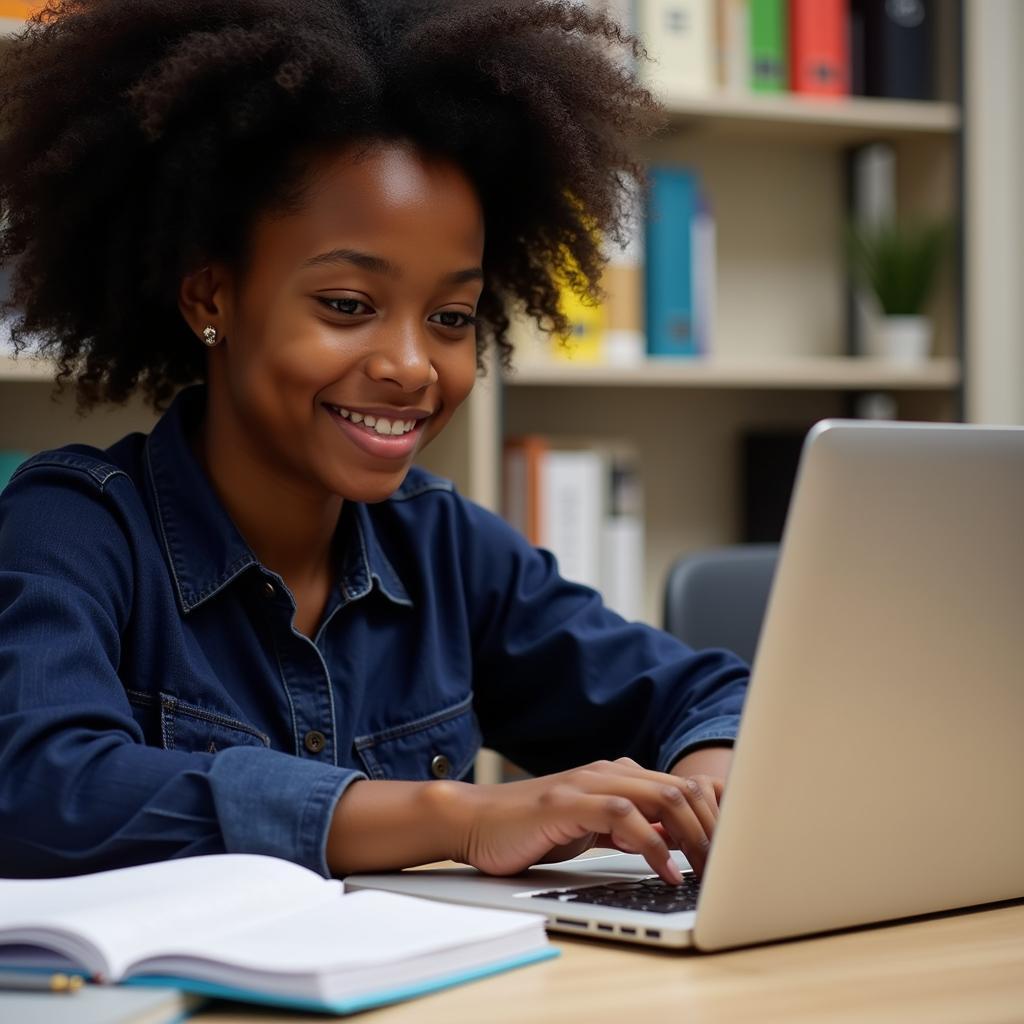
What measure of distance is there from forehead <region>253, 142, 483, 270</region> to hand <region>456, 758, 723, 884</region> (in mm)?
468

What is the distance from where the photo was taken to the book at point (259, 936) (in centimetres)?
69

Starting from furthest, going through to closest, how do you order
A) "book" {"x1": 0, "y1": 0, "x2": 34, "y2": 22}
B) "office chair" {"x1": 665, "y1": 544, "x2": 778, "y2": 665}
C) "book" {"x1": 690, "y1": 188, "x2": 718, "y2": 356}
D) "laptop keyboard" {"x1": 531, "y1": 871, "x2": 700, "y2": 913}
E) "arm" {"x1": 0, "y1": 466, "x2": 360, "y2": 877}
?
"book" {"x1": 690, "y1": 188, "x2": 718, "y2": 356}
"book" {"x1": 0, "y1": 0, "x2": 34, "y2": 22}
"office chair" {"x1": 665, "y1": 544, "x2": 778, "y2": 665}
"arm" {"x1": 0, "y1": 466, "x2": 360, "y2": 877}
"laptop keyboard" {"x1": 531, "y1": 871, "x2": 700, "y2": 913}

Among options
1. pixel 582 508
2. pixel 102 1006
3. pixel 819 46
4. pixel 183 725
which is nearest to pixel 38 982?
pixel 102 1006

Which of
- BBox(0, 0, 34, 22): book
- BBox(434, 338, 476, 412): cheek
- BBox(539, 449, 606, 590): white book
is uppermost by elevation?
BBox(0, 0, 34, 22): book

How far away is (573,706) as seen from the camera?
147 cm

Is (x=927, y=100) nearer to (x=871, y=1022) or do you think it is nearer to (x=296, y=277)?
(x=296, y=277)

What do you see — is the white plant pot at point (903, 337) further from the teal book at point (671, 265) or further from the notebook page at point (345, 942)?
the notebook page at point (345, 942)

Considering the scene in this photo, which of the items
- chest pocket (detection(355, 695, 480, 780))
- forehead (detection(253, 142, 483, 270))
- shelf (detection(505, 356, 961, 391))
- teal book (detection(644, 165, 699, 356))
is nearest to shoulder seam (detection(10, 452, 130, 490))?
forehead (detection(253, 142, 483, 270))

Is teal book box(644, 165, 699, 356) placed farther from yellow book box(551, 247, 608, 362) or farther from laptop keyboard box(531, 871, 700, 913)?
laptop keyboard box(531, 871, 700, 913)

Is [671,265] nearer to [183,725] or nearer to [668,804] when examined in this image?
[183,725]

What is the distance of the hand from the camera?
0.93 meters

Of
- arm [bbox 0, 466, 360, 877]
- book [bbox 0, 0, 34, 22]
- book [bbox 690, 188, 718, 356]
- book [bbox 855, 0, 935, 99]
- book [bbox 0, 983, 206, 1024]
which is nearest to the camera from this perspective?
book [bbox 0, 983, 206, 1024]

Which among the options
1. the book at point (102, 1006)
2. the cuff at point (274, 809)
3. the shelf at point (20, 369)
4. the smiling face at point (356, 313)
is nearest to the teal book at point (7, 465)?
the shelf at point (20, 369)

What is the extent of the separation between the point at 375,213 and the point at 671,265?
135cm
